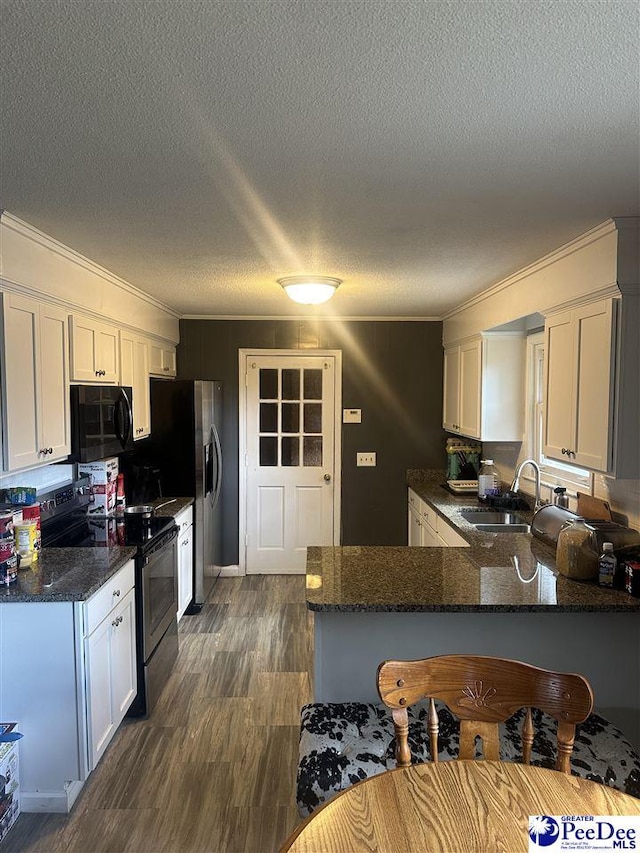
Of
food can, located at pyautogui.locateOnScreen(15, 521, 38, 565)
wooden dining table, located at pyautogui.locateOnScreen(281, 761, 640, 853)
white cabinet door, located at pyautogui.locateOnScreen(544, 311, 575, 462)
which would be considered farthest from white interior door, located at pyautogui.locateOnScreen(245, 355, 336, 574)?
wooden dining table, located at pyautogui.locateOnScreen(281, 761, 640, 853)

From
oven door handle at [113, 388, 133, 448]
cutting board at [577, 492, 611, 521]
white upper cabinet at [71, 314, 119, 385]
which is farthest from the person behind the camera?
oven door handle at [113, 388, 133, 448]

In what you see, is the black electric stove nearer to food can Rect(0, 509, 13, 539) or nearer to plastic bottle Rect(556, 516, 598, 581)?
food can Rect(0, 509, 13, 539)

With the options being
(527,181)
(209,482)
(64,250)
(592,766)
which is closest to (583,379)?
(527,181)

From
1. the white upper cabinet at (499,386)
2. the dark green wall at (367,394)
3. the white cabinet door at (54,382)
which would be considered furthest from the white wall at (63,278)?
the white upper cabinet at (499,386)

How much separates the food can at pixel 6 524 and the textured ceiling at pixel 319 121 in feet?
3.87

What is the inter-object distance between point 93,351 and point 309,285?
1226mm

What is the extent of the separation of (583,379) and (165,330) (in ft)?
10.6

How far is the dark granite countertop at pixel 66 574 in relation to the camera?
7.21 feet

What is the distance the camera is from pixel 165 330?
15.1ft

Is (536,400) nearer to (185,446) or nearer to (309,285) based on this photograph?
(309,285)

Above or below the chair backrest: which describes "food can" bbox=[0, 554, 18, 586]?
above

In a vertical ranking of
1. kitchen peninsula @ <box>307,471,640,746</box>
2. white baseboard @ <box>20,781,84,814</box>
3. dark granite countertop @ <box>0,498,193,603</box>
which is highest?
dark granite countertop @ <box>0,498,193,603</box>

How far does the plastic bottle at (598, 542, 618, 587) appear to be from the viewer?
220cm

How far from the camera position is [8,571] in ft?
7.64
